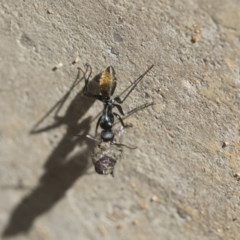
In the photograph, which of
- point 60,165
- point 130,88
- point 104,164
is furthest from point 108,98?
point 60,165

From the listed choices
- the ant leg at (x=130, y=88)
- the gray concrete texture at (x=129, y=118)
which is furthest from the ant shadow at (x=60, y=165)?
the ant leg at (x=130, y=88)

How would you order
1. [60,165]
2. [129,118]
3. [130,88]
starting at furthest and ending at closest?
[60,165], [129,118], [130,88]

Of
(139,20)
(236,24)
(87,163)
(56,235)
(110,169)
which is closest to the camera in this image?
(236,24)

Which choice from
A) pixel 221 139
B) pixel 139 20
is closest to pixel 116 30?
pixel 139 20

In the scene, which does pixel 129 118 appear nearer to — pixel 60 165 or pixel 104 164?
pixel 104 164

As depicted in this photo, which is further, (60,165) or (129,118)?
(60,165)

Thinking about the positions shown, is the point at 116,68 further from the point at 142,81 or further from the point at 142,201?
the point at 142,201

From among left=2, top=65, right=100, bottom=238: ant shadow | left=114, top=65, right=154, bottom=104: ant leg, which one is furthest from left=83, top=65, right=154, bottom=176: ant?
left=2, top=65, right=100, bottom=238: ant shadow
